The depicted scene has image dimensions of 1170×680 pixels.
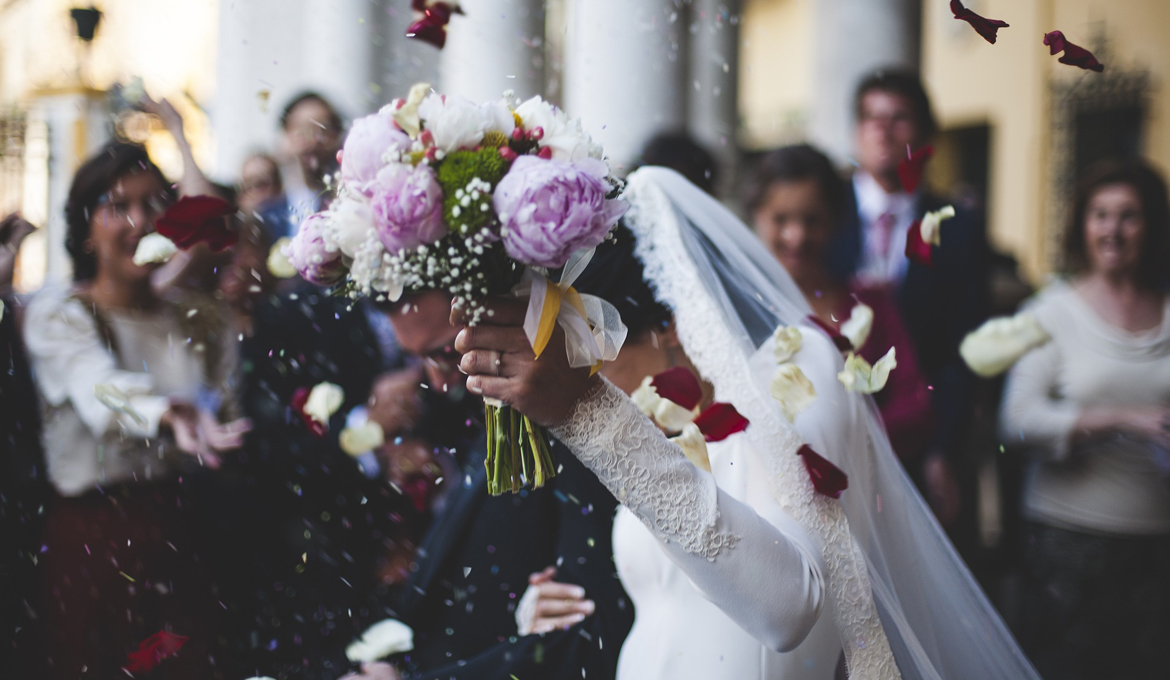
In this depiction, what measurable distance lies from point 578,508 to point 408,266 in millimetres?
1185

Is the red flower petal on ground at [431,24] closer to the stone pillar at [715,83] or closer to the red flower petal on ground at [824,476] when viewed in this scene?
the red flower petal on ground at [824,476]

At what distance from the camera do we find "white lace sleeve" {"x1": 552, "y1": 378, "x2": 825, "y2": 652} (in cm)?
156

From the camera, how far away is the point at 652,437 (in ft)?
5.23

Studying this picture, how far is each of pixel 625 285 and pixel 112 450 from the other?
74.6 inches

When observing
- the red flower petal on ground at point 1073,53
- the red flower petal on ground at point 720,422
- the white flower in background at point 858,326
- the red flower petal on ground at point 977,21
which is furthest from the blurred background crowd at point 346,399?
the red flower petal on ground at point 1073,53

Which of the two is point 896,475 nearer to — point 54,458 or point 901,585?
point 901,585

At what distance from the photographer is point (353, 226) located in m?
1.44

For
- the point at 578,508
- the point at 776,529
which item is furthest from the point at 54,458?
the point at 776,529

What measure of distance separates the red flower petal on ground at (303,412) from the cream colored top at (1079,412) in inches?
97.6

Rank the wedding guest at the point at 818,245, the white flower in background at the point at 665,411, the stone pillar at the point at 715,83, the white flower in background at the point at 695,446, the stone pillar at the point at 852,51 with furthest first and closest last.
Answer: the stone pillar at the point at 715,83, the stone pillar at the point at 852,51, the wedding guest at the point at 818,245, the white flower in background at the point at 665,411, the white flower in background at the point at 695,446

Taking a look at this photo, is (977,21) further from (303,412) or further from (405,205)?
(303,412)

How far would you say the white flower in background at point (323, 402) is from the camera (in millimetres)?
3309

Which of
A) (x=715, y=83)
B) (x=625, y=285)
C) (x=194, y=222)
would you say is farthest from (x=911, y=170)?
(x=715, y=83)

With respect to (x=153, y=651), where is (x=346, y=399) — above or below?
above
